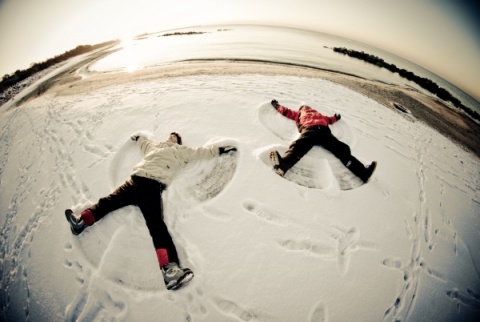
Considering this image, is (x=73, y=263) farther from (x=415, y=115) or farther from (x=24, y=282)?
(x=415, y=115)

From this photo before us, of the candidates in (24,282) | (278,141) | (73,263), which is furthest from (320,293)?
(24,282)

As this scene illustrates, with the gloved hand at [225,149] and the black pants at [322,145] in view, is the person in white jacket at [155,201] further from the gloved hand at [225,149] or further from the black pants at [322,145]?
the black pants at [322,145]

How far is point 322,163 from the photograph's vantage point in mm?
3643

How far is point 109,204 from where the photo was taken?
2666 millimetres

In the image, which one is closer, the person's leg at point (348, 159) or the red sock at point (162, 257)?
the red sock at point (162, 257)

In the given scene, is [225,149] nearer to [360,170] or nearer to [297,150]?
[297,150]

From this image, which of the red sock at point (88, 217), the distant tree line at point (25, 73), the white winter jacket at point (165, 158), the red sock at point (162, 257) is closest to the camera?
the red sock at point (162, 257)

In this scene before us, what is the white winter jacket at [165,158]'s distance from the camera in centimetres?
273

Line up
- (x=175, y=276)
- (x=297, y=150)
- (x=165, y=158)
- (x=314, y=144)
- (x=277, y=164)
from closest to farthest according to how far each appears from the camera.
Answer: (x=175, y=276), (x=165, y=158), (x=277, y=164), (x=297, y=150), (x=314, y=144)

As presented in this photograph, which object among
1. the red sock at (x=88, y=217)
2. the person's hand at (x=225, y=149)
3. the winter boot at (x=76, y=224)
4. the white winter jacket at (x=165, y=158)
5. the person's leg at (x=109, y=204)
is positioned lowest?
the winter boot at (x=76, y=224)

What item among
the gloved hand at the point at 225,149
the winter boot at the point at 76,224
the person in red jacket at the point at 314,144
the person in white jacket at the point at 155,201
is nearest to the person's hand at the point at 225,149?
the gloved hand at the point at 225,149

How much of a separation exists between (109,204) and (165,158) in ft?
3.01

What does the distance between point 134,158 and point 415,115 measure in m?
9.11

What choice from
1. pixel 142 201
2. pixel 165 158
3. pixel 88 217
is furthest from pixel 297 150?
pixel 88 217
